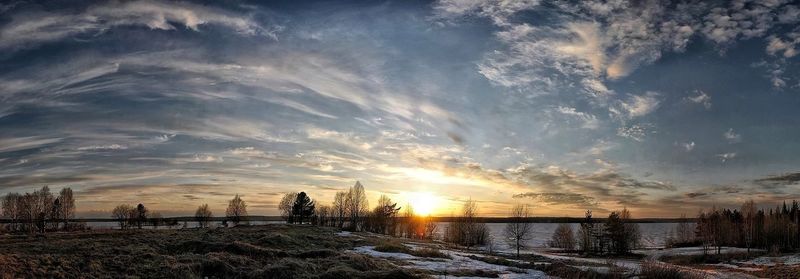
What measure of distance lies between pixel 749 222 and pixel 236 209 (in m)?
148

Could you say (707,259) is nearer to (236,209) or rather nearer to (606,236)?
(606,236)

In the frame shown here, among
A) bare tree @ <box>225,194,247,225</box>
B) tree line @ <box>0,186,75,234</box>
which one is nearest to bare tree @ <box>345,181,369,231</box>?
bare tree @ <box>225,194,247,225</box>

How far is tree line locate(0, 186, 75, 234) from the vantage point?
397 feet

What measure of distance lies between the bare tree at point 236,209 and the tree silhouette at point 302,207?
26088mm

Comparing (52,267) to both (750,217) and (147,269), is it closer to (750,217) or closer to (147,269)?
(147,269)

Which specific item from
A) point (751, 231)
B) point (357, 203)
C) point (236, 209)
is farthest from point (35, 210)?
point (751, 231)

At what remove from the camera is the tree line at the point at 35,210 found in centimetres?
12104

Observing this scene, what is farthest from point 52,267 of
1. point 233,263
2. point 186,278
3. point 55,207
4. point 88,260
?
point 55,207

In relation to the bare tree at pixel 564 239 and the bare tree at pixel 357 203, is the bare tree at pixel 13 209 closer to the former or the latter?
the bare tree at pixel 357 203

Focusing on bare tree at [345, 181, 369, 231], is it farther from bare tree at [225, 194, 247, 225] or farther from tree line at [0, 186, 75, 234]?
tree line at [0, 186, 75, 234]

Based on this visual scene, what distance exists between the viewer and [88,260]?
2345cm

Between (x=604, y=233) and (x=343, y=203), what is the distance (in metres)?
76.1

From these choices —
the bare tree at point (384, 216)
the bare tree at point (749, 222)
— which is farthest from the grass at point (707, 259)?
the bare tree at point (384, 216)

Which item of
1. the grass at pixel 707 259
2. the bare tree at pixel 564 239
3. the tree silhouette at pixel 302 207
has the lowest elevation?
the bare tree at pixel 564 239
